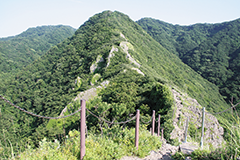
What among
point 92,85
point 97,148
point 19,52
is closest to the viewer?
point 97,148

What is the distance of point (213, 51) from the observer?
384 ft

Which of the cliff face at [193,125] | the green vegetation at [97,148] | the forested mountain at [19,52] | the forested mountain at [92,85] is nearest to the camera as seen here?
the green vegetation at [97,148]

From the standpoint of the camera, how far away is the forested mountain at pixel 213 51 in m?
91.8

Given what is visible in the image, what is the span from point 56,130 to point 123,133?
55.9 feet

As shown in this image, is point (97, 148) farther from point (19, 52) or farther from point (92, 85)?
point (19, 52)

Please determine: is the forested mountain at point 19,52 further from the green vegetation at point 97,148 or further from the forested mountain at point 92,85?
the green vegetation at point 97,148

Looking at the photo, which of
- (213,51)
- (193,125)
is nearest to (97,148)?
(193,125)

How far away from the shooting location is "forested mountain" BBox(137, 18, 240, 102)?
9181cm

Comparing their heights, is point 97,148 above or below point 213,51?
below

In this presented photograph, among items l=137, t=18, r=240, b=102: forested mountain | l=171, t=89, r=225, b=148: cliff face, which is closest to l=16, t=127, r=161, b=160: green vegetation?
l=171, t=89, r=225, b=148: cliff face

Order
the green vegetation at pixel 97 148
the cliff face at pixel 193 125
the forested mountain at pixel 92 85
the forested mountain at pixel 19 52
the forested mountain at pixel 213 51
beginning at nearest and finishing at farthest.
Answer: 1. the green vegetation at pixel 97 148
2. the cliff face at pixel 193 125
3. the forested mountain at pixel 92 85
4. the forested mountain at pixel 213 51
5. the forested mountain at pixel 19 52

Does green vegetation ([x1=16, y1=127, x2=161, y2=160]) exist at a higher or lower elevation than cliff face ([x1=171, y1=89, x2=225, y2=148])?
higher

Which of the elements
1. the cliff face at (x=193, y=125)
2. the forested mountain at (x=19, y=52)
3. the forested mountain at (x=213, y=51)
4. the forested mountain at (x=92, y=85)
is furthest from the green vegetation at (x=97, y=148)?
the forested mountain at (x=19, y=52)

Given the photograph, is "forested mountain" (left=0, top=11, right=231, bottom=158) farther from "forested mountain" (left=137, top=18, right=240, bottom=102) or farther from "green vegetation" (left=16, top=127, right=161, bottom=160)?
"forested mountain" (left=137, top=18, right=240, bottom=102)
